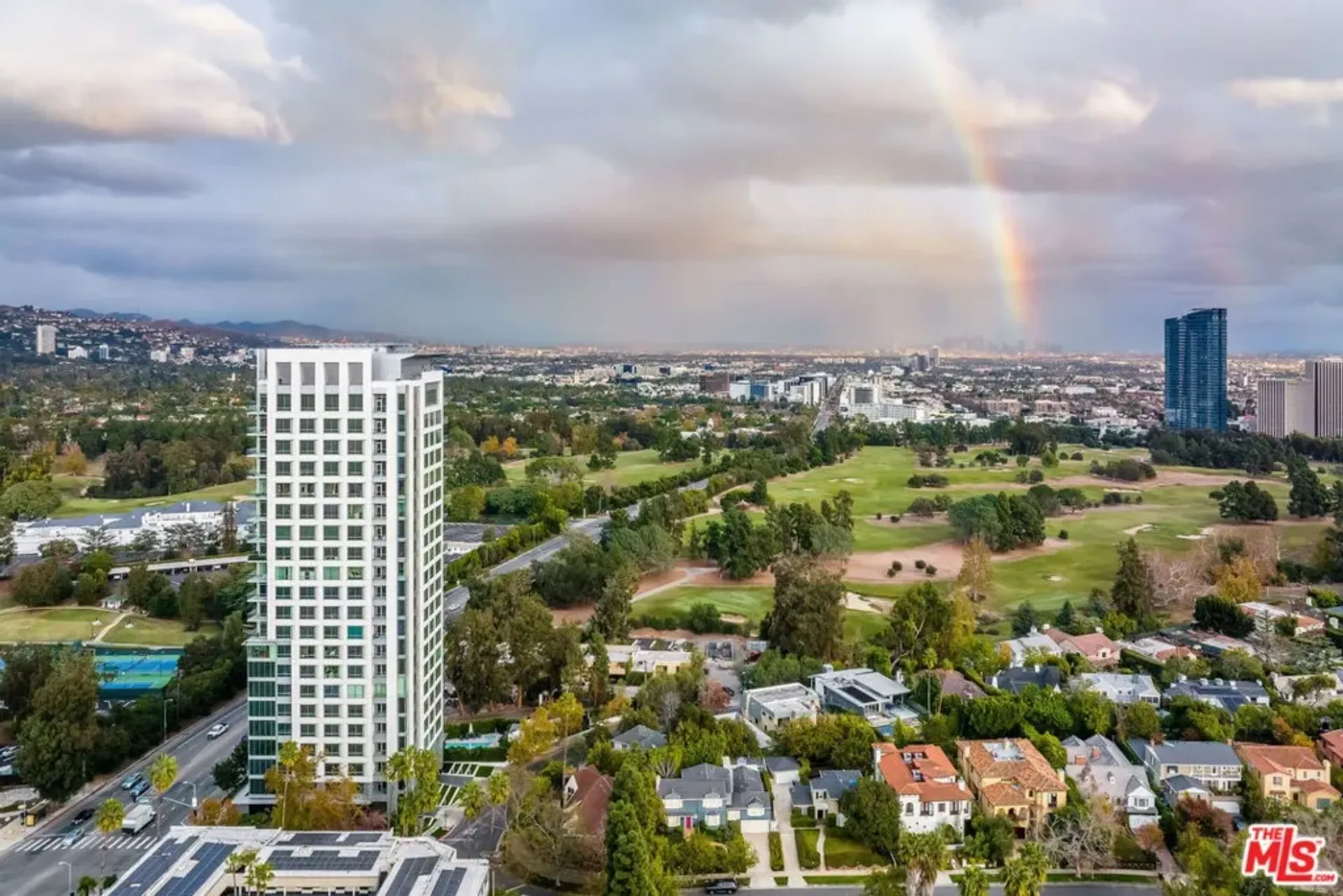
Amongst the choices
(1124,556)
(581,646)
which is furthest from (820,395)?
(581,646)

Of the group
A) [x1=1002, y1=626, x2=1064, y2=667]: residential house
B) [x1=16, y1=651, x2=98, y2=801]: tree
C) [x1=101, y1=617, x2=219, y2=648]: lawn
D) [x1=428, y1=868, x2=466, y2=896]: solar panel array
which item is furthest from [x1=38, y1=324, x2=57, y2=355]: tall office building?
[x1=428, y1=868, x2=466, y2=896]: solar panel array

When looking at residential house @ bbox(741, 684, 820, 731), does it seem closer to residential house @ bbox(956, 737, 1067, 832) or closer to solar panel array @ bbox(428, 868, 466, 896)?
residential house @ bbox(956, 737, 1067, 832)

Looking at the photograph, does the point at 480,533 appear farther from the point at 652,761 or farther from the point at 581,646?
the point at 652,761

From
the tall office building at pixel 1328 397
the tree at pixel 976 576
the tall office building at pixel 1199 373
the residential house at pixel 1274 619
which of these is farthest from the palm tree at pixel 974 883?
the tall office building at pixel 1199 373

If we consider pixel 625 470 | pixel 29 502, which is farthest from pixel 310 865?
pixel 625 470

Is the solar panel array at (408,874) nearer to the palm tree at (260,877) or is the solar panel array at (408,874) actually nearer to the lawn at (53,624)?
the palm tree at (260,877)

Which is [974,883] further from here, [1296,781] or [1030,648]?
[1030,648]
